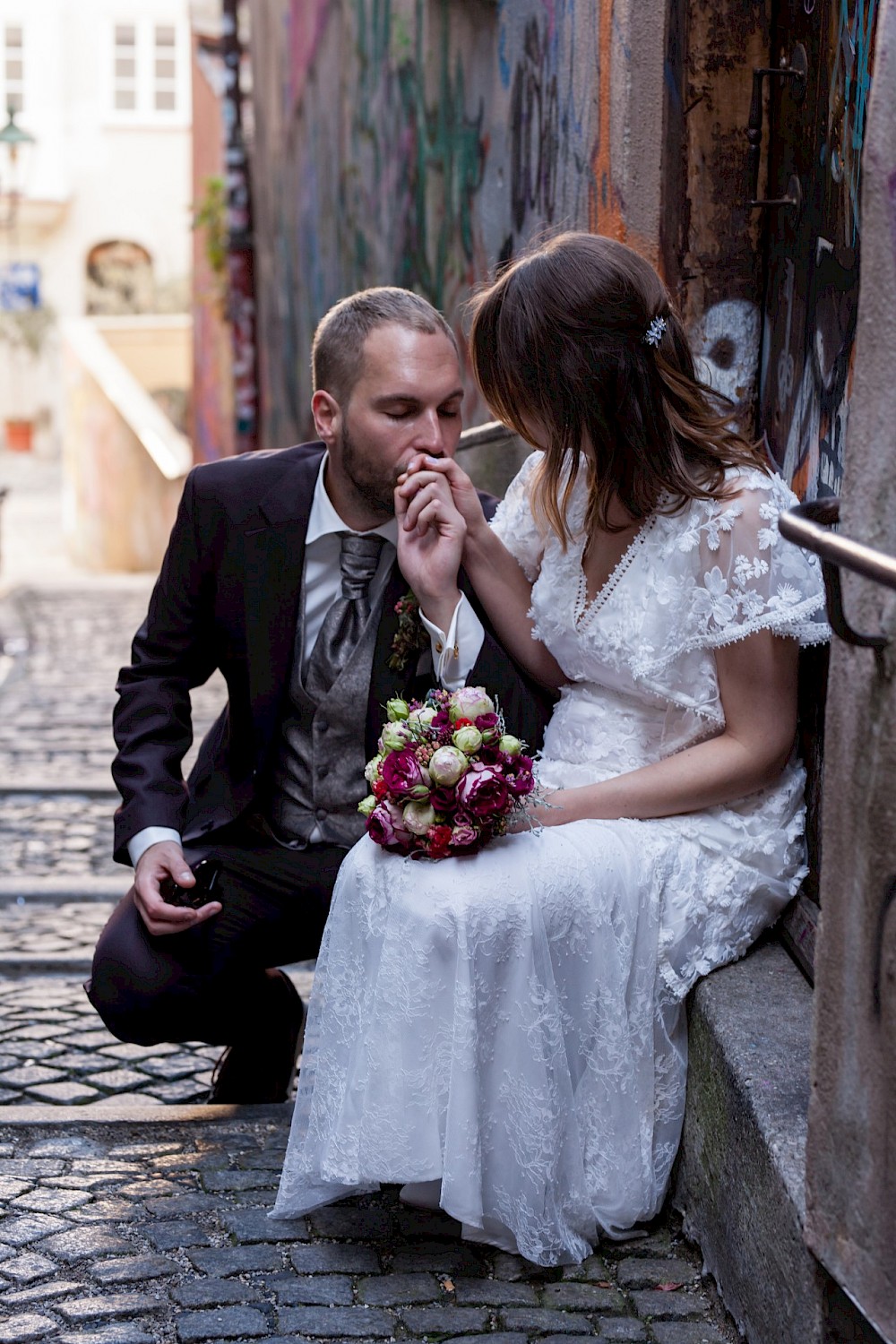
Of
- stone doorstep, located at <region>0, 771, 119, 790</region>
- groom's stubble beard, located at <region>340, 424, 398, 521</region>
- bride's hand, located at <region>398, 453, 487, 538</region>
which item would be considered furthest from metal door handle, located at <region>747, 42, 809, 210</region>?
stone doorstep, located at <region>0, 771, 119, 790</region>

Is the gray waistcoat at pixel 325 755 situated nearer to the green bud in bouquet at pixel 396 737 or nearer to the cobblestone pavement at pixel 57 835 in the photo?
the green bud in bouquet at pixel 396 737

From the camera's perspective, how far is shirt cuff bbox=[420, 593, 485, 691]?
3377mm

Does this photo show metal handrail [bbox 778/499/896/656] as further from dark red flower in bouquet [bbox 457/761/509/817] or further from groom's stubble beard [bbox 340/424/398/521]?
groom's stubble beard [bbox 340/424/398/521]

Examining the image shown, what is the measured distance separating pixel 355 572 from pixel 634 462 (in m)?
0.79

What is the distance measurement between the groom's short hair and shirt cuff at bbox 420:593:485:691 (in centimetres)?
54

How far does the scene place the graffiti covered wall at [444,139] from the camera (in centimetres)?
383

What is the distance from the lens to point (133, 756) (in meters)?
3.64

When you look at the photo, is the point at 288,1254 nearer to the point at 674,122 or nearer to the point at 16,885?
the point at 674,122

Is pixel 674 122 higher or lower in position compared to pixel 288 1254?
higher

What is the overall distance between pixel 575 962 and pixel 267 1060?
1.12 m

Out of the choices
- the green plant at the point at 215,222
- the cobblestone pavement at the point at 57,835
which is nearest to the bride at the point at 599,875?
the cobblestone pavement at the point at 57,835

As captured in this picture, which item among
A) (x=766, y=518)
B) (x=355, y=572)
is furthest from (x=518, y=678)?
(x=766, y=518)

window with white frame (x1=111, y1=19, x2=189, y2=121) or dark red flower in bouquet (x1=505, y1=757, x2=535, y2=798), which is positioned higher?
window with white frame (x1=111, y1=19, x2=189, y2=121)

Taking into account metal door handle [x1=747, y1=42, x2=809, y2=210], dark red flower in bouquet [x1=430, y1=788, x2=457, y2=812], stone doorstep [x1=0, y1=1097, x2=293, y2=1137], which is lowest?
stone doorstep [x1=0, y1=1097, x2=293, y2=1137]
